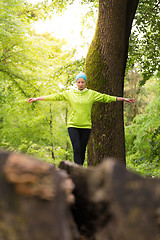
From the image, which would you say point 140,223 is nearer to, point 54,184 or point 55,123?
point 54,184

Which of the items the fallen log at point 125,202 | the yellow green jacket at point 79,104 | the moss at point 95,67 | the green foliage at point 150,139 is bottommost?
the green foliage at point 150,139

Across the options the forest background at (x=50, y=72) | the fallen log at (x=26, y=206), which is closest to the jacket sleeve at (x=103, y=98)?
the fallen log at (x=26, y=206)

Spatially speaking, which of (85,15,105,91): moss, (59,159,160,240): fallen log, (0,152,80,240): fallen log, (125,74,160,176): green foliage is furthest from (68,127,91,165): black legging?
(125,74,160,176): green foliage

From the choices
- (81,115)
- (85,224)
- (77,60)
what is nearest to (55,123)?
(77,60)

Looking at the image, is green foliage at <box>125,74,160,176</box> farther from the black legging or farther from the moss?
the black legging

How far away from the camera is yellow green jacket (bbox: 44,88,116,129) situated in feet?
14.5

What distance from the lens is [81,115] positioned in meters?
4.41

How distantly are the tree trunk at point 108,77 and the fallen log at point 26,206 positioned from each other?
4300mm

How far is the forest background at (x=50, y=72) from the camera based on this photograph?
8977 mm

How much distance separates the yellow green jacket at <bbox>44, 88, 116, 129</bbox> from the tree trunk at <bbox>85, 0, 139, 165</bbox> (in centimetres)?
81

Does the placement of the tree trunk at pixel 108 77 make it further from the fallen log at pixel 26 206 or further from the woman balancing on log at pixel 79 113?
the fallen log at pixel 26 206

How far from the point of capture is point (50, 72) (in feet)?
33.2

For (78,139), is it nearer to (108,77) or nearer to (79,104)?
(79,104)

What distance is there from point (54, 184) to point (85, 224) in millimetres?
503
